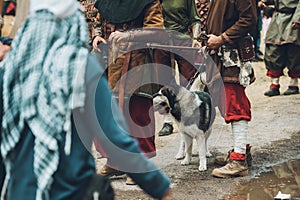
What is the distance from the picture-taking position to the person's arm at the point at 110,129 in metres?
2.83

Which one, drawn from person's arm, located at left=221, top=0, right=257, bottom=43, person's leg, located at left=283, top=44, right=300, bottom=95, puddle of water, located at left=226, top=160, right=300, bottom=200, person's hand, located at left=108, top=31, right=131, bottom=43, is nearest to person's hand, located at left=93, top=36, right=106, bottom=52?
person's hand, located at left=108, top=31, right=131, bottom=43

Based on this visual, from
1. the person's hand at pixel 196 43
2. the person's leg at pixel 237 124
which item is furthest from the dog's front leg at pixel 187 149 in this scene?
the person's hand at pixel 196 43

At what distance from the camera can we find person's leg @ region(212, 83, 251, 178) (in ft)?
19.9

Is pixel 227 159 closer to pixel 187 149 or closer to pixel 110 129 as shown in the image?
pixel 187 149

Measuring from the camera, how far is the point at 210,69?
6.24 m

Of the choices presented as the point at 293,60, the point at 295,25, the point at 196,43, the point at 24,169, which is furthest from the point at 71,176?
the point at 293,60

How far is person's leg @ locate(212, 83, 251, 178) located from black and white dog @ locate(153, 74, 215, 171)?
0.99 ft

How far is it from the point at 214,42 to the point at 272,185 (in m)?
1.39

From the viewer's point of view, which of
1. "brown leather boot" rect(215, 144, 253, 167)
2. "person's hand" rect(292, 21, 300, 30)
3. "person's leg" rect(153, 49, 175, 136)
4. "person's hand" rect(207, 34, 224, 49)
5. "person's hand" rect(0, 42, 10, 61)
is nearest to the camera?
"person's hand" rect(0, 42, 10, 61)

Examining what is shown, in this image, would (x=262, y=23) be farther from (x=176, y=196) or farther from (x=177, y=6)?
(x=176, y=196)

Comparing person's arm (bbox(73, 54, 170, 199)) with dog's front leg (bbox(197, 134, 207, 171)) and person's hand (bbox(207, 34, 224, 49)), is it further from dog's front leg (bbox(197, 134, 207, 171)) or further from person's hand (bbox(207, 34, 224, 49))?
dog's front leg (bbox(197, 134, 207, 171))

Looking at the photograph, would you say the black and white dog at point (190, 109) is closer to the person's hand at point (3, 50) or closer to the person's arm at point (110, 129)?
the person's hand at point (3, 50)

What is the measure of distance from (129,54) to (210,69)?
0.93m

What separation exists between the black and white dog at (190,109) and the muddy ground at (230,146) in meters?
0.34
